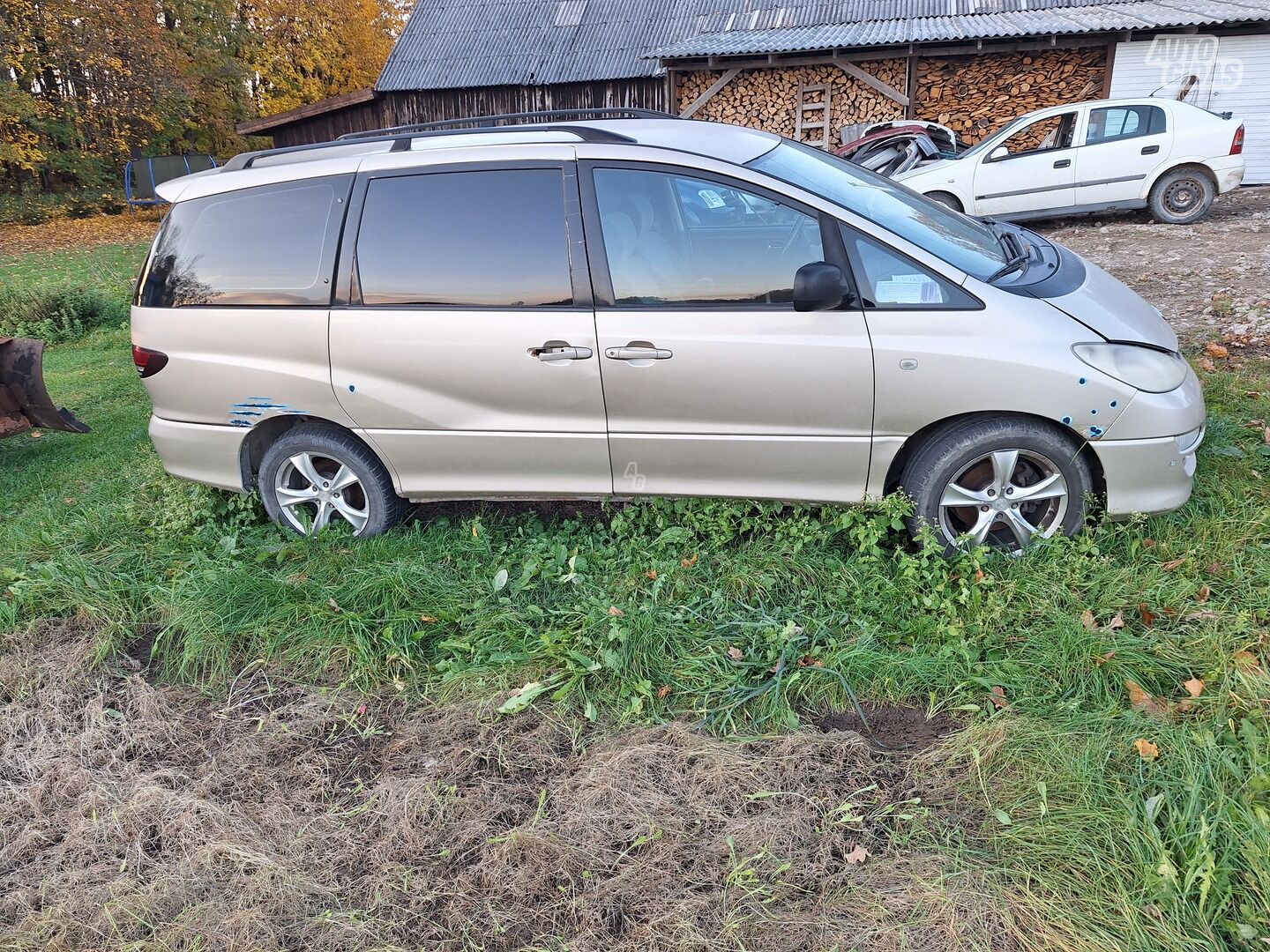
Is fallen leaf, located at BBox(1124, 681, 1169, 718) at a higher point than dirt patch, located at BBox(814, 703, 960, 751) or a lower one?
higher

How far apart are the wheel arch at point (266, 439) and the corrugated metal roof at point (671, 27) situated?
44.6 feet

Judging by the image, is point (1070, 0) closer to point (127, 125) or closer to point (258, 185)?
point (258, 185)

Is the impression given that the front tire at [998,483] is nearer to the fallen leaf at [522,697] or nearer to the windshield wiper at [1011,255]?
the windshield wiper at [1011,255]

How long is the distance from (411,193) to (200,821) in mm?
2668

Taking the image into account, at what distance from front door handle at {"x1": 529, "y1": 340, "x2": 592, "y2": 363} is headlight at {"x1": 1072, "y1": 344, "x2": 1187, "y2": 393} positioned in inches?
77.2

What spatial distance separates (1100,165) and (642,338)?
10114 millimetres

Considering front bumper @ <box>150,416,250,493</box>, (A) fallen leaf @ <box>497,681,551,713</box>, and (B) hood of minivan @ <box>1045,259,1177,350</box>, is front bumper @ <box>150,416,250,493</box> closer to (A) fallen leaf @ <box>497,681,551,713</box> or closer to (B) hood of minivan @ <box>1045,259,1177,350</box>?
(A) fallen leaf @ <box>497,681,551,713</box>

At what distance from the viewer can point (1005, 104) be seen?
1575cm

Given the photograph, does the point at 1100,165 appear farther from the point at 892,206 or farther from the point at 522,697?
the point at 522,697

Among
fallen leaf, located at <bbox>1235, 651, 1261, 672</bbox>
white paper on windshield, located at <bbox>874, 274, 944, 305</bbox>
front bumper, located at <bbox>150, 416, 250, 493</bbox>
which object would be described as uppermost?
white paper on windshield, located at <bbox>874, 274, 944, 305</bbox>

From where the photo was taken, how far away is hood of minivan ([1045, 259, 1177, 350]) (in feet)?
11.9

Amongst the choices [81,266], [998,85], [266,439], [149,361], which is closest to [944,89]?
[998,85]

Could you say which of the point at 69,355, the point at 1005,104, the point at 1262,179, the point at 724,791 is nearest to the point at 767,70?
the point at 1005,104

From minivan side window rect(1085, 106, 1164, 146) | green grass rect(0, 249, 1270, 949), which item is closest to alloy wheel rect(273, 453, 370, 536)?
green grass rect(0, 249, 1270, 949)
